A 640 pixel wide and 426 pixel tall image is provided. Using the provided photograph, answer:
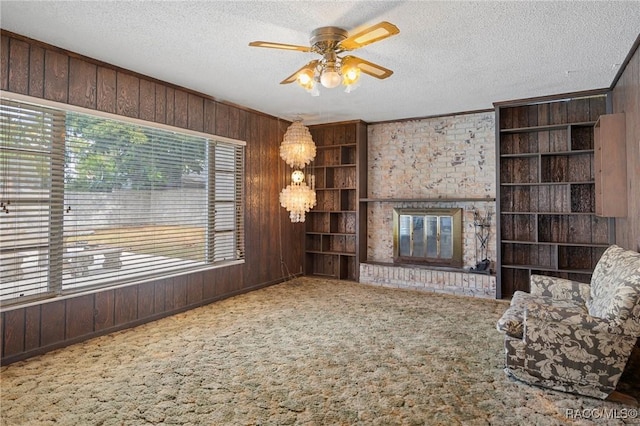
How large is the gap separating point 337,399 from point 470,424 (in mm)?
806

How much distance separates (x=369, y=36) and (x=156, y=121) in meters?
2.63

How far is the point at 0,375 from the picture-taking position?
2750 millimetres

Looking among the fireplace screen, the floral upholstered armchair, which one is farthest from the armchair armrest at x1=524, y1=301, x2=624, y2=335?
the fireplace screen

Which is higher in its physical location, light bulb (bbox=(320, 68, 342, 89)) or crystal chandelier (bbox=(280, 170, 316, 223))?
light bulb (bbox=(320, 68, 342, 89))

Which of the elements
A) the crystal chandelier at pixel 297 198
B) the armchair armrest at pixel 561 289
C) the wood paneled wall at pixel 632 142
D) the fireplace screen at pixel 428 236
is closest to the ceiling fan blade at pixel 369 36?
the wood paneled wall at pixel 632 142

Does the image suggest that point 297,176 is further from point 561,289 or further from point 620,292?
point 620,292

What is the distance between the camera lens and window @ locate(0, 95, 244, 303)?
3020 millimetres

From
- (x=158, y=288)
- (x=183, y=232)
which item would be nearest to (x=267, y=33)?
(x=183, y=232)

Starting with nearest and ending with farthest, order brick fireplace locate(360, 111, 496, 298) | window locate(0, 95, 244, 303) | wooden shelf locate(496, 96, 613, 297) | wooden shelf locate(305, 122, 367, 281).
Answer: window locate(0, 95, 244, 303) < wooden shelf locate(496, 96, 613, 297) < brick fireplace locate(360, 111, 496, 298) < wooden shelf locate(305, 122, 367, 281)

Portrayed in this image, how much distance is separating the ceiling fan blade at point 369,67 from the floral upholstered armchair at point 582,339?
205 centimetres

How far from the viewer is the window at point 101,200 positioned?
9.91ft

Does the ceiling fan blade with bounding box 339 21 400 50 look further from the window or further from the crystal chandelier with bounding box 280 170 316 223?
the crystal chandelier with bounding box 280 170 316 223

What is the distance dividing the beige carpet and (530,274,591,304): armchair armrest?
61 centimetres

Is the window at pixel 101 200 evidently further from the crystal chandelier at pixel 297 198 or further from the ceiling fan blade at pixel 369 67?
the ceiling fan blade at pixel 369 67
